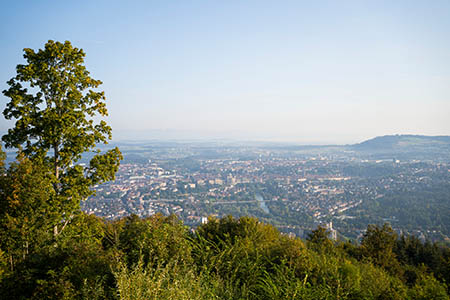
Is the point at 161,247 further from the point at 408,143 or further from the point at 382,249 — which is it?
the point at 408,143

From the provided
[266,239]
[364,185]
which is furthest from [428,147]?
[266,239]

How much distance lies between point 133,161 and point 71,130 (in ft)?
202

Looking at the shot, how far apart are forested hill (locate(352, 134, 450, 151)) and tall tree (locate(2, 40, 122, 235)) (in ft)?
414

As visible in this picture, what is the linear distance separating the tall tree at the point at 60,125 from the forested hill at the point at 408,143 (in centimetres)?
12608

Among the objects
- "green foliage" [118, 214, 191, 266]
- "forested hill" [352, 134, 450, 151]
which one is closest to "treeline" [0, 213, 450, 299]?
"green foliage" [118, 214, 191, 266]

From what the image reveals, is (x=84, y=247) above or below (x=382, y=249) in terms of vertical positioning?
above

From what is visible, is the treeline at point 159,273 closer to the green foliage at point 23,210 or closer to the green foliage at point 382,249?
the green foliage at point 23,210

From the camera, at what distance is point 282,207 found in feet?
144

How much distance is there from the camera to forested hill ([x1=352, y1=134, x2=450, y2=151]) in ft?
359

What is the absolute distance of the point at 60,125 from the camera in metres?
5.36

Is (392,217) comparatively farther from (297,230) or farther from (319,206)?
(297,230)

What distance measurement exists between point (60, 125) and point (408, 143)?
144m

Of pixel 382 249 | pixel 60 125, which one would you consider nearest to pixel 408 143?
pixel 382 249

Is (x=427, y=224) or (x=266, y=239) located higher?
(x=266, y=239)
